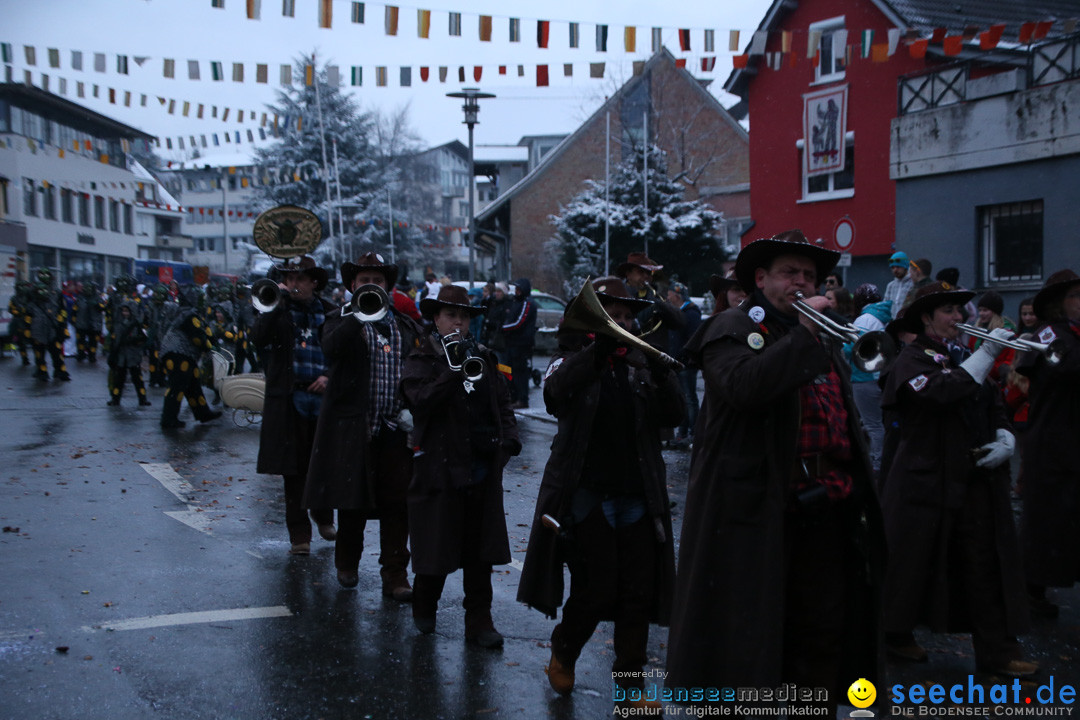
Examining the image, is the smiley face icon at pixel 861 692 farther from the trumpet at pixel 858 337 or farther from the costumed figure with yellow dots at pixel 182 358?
the costumed figure with yellow dots at pixel 182 358

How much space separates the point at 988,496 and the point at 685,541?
2.08 metres

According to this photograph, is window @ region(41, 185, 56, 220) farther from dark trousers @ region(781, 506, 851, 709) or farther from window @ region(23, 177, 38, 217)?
dark trousers @ region(781, 506, 851, 709)

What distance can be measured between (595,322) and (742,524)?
1082 mm

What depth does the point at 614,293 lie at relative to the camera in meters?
4.66

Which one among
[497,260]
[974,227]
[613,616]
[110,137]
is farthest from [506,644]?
[110,137]

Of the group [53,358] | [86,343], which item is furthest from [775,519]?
[86,343]

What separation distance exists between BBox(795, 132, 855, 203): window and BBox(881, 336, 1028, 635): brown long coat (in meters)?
18.9

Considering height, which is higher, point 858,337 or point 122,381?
point 858,337

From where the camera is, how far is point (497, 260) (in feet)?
158

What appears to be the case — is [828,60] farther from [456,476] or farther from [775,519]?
[775,519]

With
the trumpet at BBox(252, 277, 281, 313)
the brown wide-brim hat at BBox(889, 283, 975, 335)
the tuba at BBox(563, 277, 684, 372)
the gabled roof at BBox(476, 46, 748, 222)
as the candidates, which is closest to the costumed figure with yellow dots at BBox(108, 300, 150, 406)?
the trumpet at BBox(252, 277, 281, 313)

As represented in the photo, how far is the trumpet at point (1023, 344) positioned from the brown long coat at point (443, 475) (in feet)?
7.71

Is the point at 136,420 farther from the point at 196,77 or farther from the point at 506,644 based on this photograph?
the point at 506,644

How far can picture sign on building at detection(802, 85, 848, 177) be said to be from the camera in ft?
75.4
